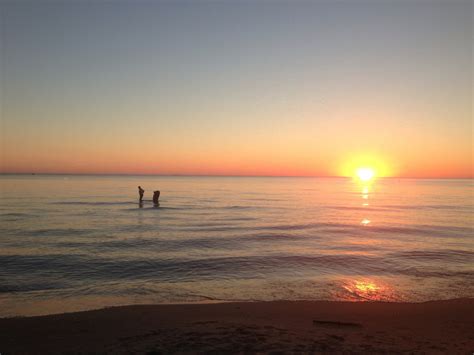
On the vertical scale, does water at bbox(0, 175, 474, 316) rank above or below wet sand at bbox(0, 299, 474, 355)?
below

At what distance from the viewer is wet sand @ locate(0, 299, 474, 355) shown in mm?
7098

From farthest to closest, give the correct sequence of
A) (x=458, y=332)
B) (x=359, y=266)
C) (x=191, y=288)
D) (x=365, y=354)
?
(x=359, y=266) → (x=191, y=288) → (x=458, y=332) → (x=365, y=354)

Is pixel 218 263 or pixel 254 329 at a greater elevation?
pixel 254 329

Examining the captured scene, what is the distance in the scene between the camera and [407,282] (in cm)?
1358

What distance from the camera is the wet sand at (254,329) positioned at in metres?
7.10

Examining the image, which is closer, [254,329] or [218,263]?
[254,329]

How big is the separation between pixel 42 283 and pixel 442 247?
67.6 ft

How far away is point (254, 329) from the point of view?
7906 millimetres

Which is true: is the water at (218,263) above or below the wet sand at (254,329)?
below

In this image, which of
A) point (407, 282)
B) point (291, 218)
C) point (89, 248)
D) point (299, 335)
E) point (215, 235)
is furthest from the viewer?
point (291, 218)

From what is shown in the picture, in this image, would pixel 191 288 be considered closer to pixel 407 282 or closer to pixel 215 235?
pixel 407 282

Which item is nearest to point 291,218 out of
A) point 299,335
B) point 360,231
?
point 360,231

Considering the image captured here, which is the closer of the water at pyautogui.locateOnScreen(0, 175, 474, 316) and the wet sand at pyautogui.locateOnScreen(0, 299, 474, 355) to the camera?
the wet sand at pyautogui.locateOnScreen(0, 299, 474, 355)

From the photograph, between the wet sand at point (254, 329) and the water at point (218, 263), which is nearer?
the wet sand at point (254, 329)
